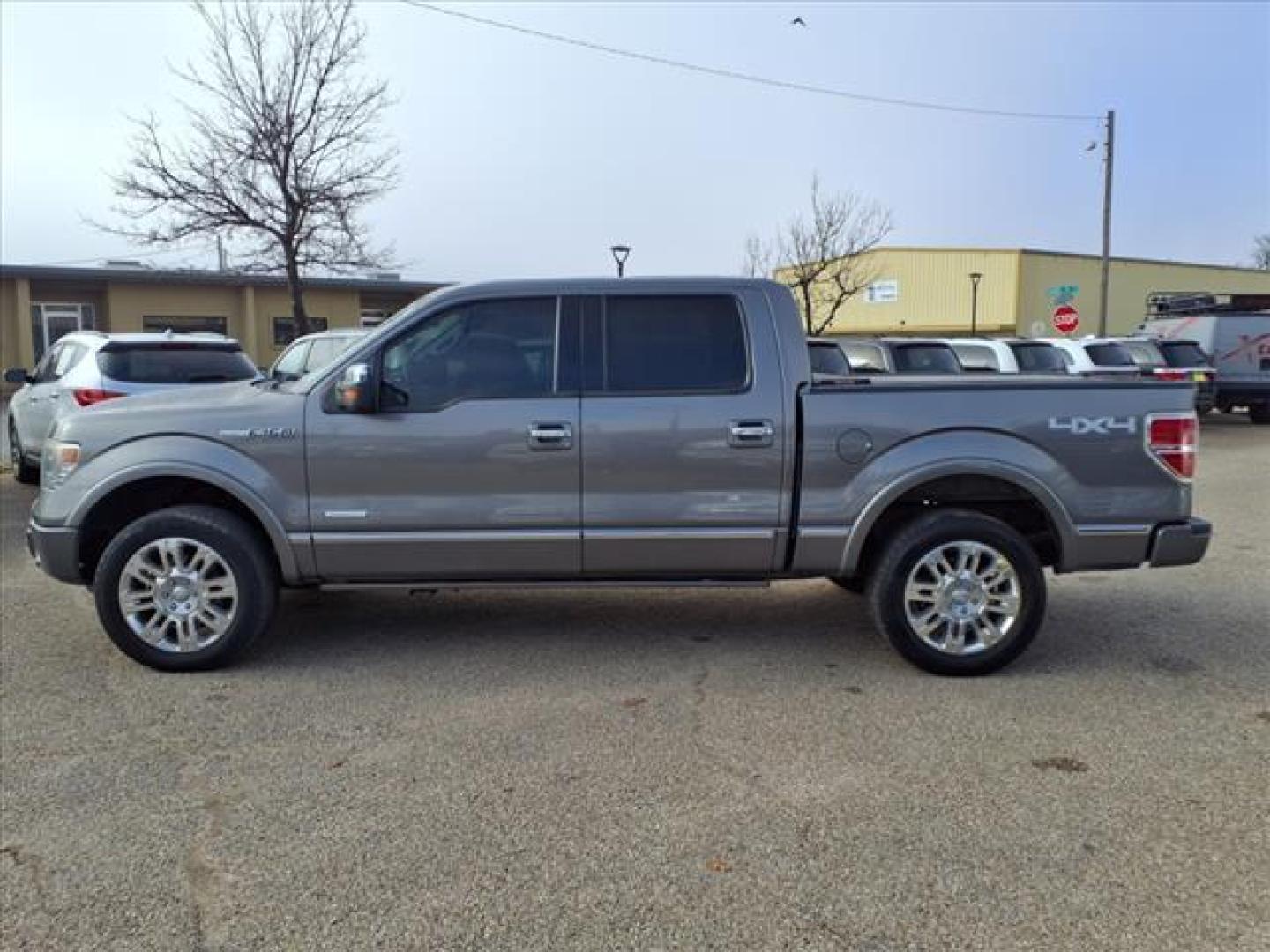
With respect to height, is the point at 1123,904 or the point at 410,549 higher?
the point at 410,549

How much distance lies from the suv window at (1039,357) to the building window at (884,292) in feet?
110

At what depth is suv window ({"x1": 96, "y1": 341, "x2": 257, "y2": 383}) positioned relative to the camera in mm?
9328

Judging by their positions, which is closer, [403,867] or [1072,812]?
[403,867]

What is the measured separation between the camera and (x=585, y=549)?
16.2ft

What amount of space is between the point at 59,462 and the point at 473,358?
2.15m

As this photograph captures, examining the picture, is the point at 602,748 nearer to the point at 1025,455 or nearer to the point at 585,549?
the point at 585,549

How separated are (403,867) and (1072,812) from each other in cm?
227

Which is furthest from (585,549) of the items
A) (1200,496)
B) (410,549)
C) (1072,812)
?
(1200,496)

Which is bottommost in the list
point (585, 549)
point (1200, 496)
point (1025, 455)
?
point (1200, 496)

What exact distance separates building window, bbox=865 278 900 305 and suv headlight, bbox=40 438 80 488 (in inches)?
1886

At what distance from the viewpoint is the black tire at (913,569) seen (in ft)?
15.9

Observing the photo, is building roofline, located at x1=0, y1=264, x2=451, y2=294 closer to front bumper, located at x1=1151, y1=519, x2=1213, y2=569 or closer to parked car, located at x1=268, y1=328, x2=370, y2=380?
A: parked car, located at x1=268, y1=328, x2=370, y2=380

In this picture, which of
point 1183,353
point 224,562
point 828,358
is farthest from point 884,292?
point 224,562

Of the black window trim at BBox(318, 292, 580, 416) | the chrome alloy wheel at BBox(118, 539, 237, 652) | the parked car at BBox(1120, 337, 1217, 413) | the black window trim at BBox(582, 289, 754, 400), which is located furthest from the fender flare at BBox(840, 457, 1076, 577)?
the parked car at BBox(1120, 337, 1217, 413)
